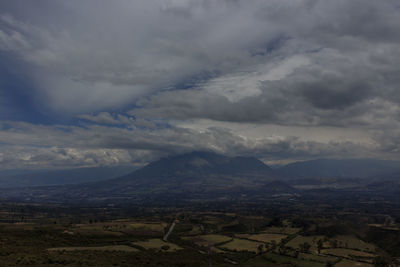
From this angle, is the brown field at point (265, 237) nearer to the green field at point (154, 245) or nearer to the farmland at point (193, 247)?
the farmland at point (193, 247)

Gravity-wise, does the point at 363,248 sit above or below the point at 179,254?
below

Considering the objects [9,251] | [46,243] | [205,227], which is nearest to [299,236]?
[205,227]

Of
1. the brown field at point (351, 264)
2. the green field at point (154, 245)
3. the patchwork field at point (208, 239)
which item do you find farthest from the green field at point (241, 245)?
the brown field at point (351, 264)

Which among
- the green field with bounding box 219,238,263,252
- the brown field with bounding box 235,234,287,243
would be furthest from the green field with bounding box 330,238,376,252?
the green field with bounding box 219,238,263,252

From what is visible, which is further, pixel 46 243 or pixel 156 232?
pixel 156 232

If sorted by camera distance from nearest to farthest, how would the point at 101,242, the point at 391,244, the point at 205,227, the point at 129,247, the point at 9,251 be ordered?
the point at 9,251 → the point at 129,247 → the point at 101,242 → the point at 391,244 → the point at 205,227

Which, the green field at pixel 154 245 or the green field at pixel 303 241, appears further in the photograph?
the green field at pixel 303 241

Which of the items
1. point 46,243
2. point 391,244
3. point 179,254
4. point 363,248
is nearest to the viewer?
point 46,243

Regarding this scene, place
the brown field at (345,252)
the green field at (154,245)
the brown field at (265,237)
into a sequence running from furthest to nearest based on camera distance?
the brown field at (265,237) → the brown field at (345,252) → the green field at (154,245)

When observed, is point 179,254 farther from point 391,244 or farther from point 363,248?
point 391,244

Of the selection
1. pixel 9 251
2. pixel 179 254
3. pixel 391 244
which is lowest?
pixel 391 244
